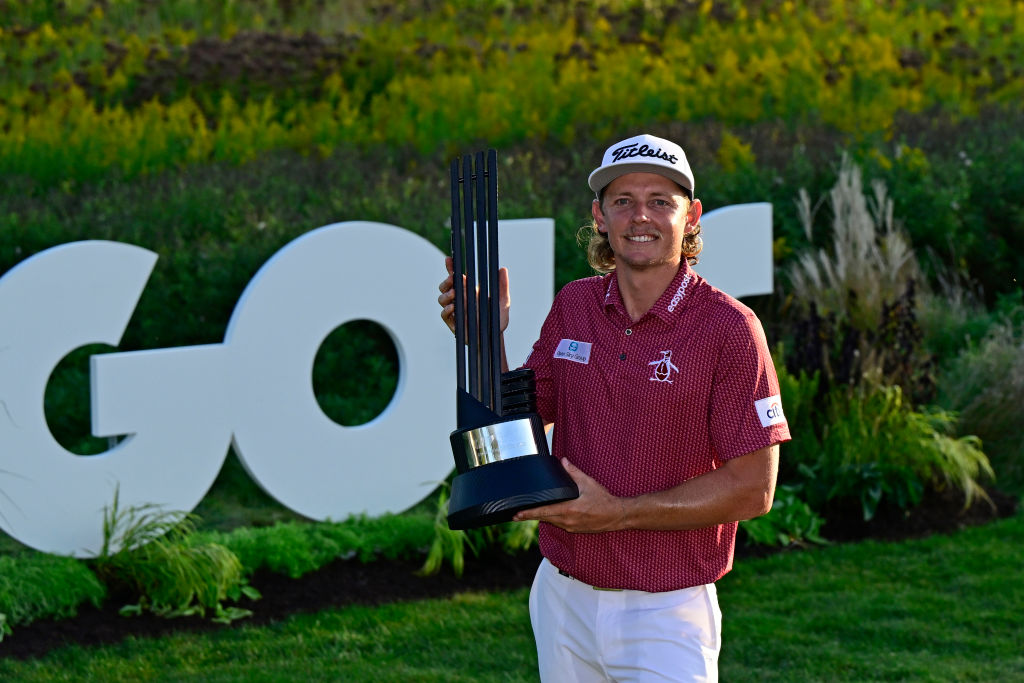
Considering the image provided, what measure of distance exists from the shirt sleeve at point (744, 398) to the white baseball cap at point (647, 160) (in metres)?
0.35

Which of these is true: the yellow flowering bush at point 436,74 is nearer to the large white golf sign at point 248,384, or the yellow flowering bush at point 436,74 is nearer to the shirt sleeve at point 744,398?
the large white golf sign at point 248,384

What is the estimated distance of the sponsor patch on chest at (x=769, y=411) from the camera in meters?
2.94

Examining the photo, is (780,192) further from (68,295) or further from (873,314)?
(68,295)

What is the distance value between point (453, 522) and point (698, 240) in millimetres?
1087

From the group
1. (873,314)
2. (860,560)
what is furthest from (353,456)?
(873,314)

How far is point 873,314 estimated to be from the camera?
8.38 m

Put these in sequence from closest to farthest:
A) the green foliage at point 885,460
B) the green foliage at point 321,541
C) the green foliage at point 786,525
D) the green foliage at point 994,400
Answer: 1. the green foliage at point 321,541
2. the green foliage at point 786,525
3. the green foliage at point 885,460
4. the green foliage at point 994,400

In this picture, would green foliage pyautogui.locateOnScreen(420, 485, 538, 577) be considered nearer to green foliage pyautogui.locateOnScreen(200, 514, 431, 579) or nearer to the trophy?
green foliage pyautogui.locateOnScreen(200, 514, 431, 579)

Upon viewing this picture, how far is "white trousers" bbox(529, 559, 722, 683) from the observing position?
121 inches

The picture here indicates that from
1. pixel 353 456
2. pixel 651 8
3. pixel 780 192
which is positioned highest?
pixel 651 8

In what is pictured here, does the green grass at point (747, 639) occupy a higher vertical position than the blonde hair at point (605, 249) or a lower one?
lower

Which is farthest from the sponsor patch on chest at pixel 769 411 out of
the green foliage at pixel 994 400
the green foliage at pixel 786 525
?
the green foliage at pixel 994 400

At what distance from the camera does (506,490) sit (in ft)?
8.77

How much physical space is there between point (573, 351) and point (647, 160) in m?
0.50
